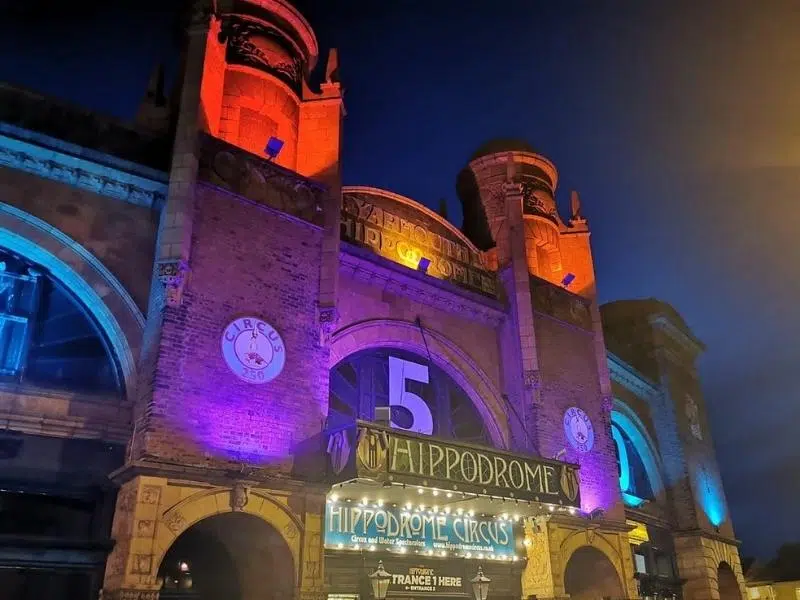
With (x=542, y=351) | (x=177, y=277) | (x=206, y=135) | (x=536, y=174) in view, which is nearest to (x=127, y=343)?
(x=177, y=277)

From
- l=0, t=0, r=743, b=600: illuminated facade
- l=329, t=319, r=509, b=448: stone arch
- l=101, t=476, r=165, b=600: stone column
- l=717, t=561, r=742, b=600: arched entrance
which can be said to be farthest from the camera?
l=717, t=561, r=742, b=600: arched entrance

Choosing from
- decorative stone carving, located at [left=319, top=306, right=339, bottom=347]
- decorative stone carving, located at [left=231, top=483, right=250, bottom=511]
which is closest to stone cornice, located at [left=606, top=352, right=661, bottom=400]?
decorative stone carving, located at [left=319, top=306, right=339, bottom=347]

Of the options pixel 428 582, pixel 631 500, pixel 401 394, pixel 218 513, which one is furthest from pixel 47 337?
pixel 631 500

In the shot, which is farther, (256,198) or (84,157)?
(256,198)

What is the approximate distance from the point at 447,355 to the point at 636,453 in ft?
37.5

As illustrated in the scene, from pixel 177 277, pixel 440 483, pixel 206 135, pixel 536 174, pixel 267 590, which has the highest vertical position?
pixel 536 174

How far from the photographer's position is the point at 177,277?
12531 mm

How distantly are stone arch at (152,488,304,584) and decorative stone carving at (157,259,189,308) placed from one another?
Answer: 3502 mm

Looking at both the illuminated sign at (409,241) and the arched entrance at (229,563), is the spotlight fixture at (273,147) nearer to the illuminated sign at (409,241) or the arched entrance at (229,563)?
the illuminated sign at (409,241)

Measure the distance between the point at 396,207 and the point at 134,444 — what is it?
33.4 ft

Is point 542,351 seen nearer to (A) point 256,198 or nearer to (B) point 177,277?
(A) point 256,198

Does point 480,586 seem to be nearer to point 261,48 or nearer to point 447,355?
point 447,355

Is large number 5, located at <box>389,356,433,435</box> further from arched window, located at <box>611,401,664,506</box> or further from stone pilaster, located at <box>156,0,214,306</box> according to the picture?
arched window, located at <box>611,401,664,506</box>

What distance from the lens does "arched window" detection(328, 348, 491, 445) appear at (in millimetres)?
16578
